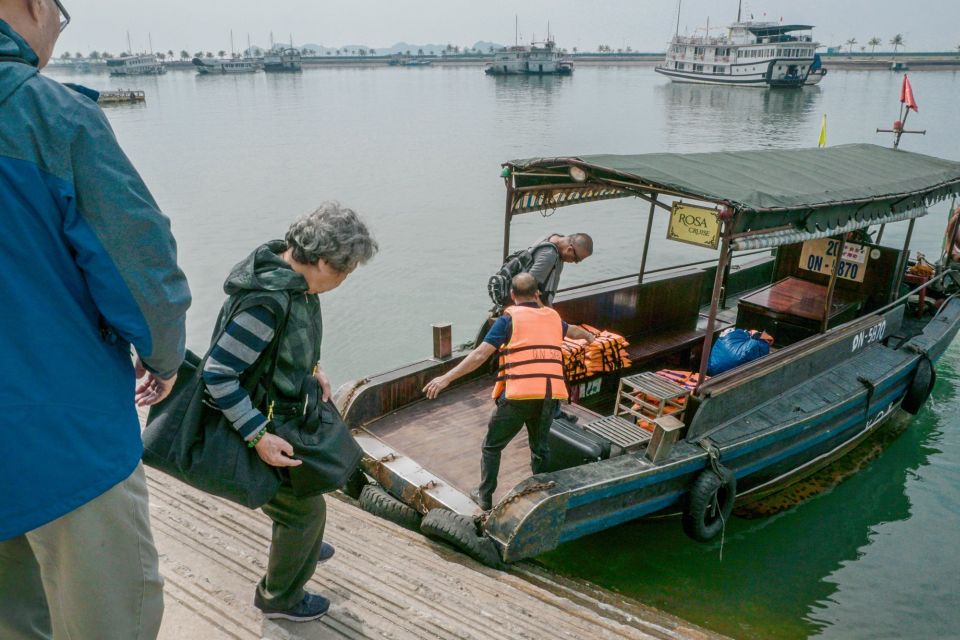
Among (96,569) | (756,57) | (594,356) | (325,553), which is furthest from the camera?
(756,57)

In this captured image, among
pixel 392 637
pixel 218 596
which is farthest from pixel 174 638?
pixel 392 637

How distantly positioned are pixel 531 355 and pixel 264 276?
7.97 ft

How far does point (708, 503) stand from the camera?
5625 mm

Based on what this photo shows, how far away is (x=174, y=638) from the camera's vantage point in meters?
2.93

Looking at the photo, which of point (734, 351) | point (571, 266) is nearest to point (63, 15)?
point (734, 351)

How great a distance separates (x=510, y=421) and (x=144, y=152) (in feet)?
99.7

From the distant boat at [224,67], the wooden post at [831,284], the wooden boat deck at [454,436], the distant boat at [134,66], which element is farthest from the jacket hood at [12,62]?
the distant boat at [224,67]

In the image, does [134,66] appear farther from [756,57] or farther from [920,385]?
[920,385]

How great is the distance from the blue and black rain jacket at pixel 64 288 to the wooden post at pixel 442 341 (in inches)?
185

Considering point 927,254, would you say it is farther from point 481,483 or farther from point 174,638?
point 174,638

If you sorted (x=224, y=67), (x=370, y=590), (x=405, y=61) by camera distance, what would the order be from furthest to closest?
(x=405, y=61)
(x=224, y=67)
(x=370, y=590)

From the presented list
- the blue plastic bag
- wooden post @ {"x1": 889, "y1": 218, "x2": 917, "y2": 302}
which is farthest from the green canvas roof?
the blue plastic bag

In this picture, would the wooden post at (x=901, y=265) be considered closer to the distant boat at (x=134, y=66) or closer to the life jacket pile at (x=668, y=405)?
the life jacket pile at (x=668, y=405)

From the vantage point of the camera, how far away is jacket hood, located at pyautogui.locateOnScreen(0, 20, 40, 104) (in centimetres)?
154
